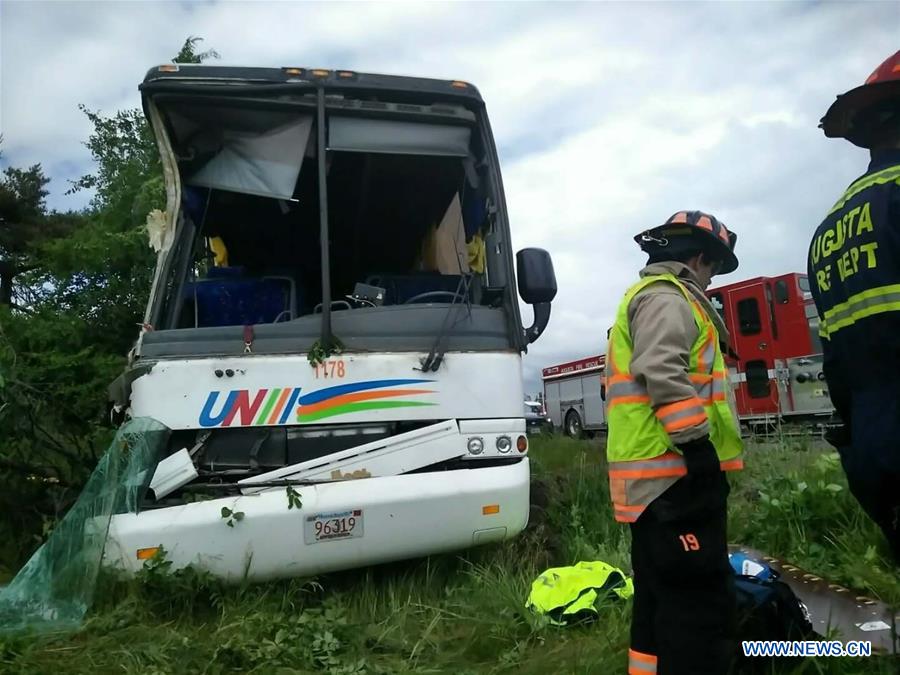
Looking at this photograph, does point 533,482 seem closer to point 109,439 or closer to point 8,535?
point 109,439

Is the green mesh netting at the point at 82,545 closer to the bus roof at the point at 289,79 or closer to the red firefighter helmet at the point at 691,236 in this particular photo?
the bus roof at the point at 289,79

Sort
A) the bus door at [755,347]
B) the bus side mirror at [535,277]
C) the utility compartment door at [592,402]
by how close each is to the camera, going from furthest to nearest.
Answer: the utility compartment door at [592,402]
the bus door at [755,347]
the bus side mirror at [535,277]

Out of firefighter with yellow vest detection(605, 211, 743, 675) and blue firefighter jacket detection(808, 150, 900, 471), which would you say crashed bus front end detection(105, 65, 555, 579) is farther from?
blue firefighter jacket detection(808, 150, 900, 471)

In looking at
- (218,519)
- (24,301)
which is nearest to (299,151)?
(218,519)

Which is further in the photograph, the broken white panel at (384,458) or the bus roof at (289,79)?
the bus roof at (289,79)

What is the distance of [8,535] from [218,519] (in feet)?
6.87

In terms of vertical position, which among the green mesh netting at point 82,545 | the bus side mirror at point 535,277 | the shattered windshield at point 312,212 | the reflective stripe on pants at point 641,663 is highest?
the shattered windshield at point 312,212

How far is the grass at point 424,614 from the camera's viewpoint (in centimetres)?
314

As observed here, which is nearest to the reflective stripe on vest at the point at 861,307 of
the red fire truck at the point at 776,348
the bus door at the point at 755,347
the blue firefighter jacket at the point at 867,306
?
the blue firefighter jacket at the point at 867,306

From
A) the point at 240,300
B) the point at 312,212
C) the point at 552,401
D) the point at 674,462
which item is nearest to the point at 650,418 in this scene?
the point at 674,462

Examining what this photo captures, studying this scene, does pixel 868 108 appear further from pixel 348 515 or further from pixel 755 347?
pixel 755 347

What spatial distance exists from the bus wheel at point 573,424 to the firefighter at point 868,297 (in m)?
17.5

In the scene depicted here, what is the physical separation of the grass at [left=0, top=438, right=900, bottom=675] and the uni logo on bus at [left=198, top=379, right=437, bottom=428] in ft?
2.56

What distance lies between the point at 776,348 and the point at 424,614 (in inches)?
411
